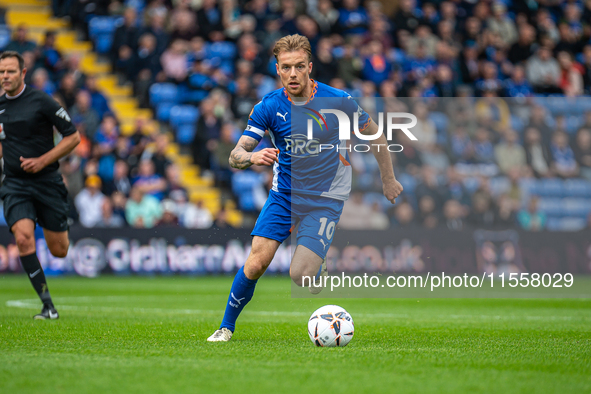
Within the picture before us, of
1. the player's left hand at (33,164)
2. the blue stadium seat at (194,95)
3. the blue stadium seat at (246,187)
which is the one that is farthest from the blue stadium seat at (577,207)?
the player's left hand at (33,164)

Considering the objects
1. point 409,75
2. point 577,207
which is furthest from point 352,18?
point 577,207

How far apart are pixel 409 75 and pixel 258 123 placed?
564 inches

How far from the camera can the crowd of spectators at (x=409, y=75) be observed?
52.1 feet

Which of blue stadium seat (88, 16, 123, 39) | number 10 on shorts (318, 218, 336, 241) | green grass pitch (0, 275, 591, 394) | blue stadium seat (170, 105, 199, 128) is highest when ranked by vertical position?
blue stadium seat (88, 16, 123, 39)

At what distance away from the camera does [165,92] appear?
18.3 meters

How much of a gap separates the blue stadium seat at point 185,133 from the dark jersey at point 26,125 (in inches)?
399

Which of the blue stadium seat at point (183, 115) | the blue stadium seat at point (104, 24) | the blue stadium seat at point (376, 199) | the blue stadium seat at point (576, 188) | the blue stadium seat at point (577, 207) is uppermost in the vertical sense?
the blue stadium seat at point (104, 24)

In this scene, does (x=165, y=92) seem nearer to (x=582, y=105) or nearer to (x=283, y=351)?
(x=582, y=105)

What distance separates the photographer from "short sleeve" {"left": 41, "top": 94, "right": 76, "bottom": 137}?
7.87 meters

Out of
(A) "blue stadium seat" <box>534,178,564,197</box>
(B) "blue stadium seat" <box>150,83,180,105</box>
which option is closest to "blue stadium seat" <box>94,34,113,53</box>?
(B) "blue stadium seat" <box>150,83,180,105</box>

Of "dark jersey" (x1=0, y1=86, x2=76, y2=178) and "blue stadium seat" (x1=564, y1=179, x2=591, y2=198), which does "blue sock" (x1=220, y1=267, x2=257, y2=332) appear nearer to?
"dark jersey" (x1=0, y1=86, x2=76, y2=178)

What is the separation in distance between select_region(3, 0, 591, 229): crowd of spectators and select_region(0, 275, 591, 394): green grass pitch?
5.71 metres

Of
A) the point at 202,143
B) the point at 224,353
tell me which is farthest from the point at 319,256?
the point at 202,143

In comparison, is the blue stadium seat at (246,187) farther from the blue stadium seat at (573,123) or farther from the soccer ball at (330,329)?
the soccer ball at (330,329)
